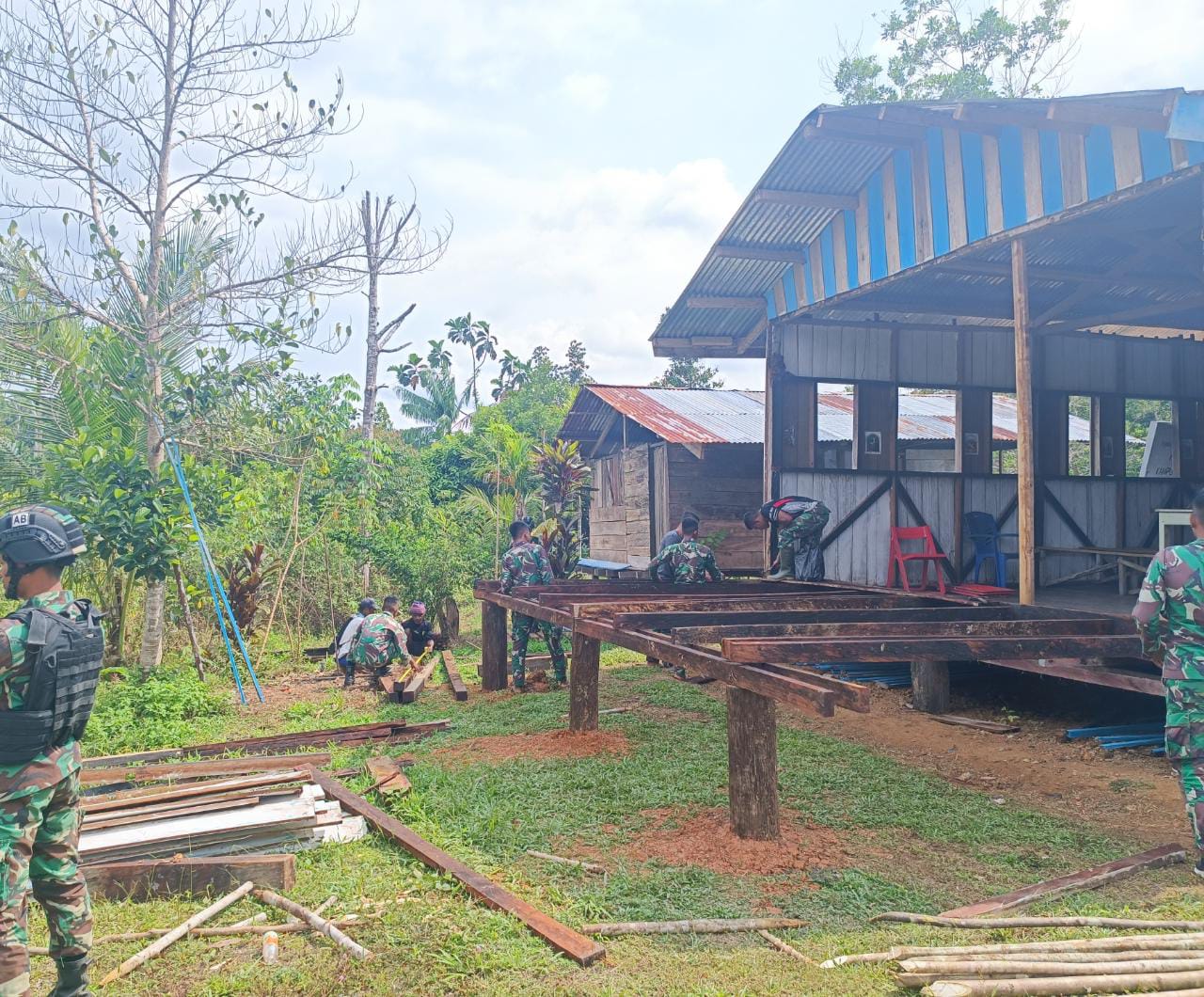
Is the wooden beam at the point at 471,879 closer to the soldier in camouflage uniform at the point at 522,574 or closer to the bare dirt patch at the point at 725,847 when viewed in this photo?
the bare dirt patch at the point at 725,847

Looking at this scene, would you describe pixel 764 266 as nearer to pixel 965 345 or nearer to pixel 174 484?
pixel 965 345

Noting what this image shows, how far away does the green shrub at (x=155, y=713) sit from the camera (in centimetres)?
788

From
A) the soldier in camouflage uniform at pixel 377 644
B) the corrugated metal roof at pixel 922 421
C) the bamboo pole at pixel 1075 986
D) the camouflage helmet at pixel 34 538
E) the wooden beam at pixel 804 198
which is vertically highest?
the wooden beam at pixel 804 198

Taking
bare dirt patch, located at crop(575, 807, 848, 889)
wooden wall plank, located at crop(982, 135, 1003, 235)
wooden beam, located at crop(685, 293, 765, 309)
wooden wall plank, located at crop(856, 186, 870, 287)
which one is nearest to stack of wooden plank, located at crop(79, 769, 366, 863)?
bare dirt patch, located at crop(575, 807, 848, 889)

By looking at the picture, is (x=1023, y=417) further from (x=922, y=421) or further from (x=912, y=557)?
(x=922, y=421)

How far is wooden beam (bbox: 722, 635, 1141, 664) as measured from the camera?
508cm

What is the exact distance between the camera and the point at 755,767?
5.06 metres

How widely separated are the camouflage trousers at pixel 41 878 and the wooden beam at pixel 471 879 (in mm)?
1634

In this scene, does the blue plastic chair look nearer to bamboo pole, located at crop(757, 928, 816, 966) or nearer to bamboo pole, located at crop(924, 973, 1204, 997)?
bamboo pole, located at crop(757, 928, 816, 966)

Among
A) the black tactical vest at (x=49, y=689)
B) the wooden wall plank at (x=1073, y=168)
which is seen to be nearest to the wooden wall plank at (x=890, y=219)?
the wooden wall plank at (x=1073, y=168)

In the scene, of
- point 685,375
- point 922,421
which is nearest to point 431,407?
point 685,375

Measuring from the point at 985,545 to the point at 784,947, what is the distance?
8735 mm

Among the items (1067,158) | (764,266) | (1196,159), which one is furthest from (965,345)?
(1196,159)

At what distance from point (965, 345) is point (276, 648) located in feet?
33.7
